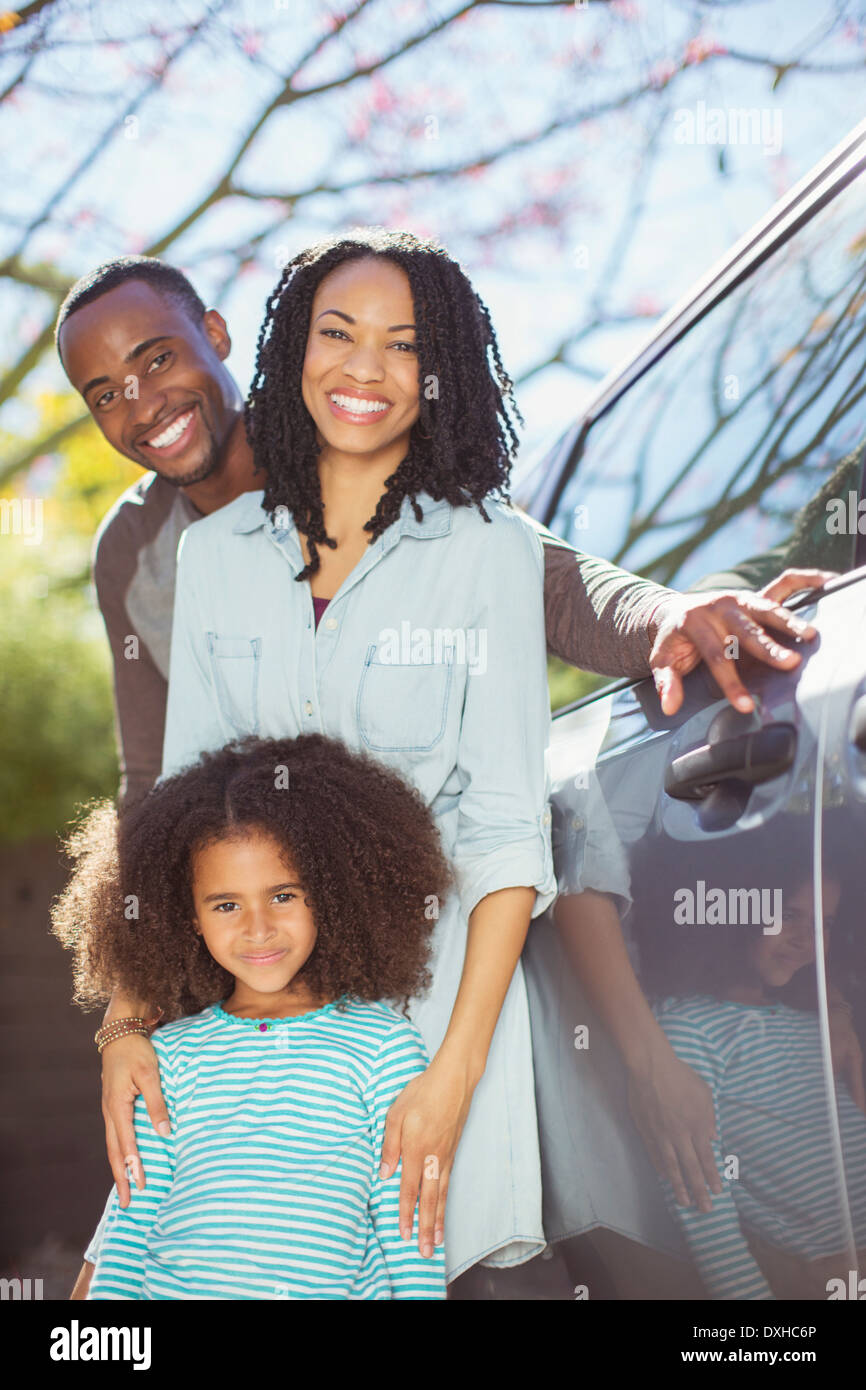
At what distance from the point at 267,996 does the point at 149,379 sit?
56.3 inches

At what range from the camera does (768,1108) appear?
1206 millimetres

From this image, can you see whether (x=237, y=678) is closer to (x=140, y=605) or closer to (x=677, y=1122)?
(x=140, y=605)

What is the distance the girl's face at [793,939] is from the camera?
115 cm

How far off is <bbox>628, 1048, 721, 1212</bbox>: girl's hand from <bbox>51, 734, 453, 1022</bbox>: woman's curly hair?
0.48 metres

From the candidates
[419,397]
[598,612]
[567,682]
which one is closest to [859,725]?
[598,612]

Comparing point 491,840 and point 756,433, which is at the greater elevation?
point 756,433

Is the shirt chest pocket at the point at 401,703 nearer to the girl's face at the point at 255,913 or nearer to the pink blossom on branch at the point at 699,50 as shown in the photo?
the girl's face at the point at 255,913

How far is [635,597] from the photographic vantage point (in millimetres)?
1705

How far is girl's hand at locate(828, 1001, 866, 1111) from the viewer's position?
3.61 feet

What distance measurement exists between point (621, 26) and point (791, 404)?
3.91 m

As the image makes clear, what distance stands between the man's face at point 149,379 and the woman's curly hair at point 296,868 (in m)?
0.92

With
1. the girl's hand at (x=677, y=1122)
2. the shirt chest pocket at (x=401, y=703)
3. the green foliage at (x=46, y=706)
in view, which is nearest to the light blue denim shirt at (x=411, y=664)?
the shirt chest pocket at (x=401, y=703)

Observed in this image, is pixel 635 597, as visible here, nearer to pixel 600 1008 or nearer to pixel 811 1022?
pixel 600 1008
